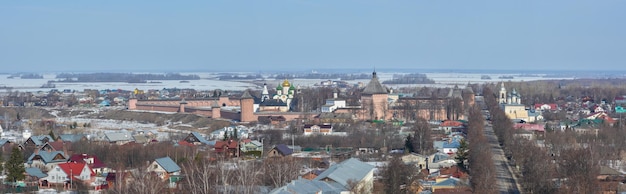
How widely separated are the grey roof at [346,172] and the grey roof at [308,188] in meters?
0.43

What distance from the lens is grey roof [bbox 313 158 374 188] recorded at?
1998cm

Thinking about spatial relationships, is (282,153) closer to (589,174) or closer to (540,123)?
(589,174)

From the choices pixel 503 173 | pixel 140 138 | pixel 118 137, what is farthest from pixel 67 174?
pixel 503 173

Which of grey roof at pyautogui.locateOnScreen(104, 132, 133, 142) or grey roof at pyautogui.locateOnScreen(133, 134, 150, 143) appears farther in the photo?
grey roof at pyautogui.locateOnScreen(133, 134, 150, 143)

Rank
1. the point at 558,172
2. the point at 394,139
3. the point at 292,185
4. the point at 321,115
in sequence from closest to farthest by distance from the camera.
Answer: the point at 292,185 < the point at 558,172 < the point at 394,139 < the point at 321,115

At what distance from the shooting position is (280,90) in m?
53.7

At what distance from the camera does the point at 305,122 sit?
135 feet

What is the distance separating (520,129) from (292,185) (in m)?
20.3

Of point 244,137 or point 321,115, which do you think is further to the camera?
point 321,115

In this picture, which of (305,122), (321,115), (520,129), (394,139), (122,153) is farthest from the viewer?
(321,115)

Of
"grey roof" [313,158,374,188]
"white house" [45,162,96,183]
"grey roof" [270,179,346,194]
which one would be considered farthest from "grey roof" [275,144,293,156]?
"grey roof" [270,179,346,194]

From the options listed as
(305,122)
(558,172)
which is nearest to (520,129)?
(305,122)

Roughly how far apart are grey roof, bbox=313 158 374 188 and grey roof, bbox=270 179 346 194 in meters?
0.43

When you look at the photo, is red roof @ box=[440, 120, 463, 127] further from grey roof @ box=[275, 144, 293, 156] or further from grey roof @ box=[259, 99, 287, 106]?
grey roof @ box=[275, 144, 293, 156]
